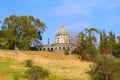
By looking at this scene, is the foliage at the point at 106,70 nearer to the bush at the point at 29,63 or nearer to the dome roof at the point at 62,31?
the bush at the point at 29,63

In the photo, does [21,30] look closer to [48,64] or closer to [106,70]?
[48,64]

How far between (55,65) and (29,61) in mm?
5098

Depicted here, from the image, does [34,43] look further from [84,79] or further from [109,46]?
[84,79]

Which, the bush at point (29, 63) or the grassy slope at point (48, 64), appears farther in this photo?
the bush at point (29, 63)

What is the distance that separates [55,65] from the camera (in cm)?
7131

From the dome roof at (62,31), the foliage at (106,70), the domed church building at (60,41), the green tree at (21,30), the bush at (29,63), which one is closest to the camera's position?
the foliage at (106,70)

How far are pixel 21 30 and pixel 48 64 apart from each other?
52.9ft

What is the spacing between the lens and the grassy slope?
59.8m

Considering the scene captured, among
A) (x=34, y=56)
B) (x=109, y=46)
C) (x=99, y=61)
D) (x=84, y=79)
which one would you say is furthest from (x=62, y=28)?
(x=99, y=61)

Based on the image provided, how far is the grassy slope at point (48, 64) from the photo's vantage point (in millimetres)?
59769

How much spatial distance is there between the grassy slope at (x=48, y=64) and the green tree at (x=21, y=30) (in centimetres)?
588

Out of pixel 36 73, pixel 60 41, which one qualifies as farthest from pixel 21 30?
pixel 60 41

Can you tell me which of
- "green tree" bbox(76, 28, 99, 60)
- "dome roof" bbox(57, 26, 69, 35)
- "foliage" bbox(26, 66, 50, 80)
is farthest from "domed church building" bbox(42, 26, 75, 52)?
"foliage" bbox(26, 66, 50, 80)

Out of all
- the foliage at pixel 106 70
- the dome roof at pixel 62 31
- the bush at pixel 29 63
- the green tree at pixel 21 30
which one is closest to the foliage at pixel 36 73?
the foliage at pixel 106 70
